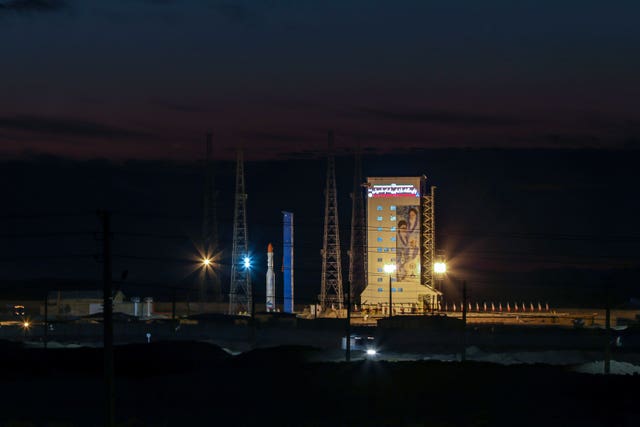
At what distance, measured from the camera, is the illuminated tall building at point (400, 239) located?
342ft

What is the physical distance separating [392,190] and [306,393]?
2360 inches

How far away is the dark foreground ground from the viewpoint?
4000 cm

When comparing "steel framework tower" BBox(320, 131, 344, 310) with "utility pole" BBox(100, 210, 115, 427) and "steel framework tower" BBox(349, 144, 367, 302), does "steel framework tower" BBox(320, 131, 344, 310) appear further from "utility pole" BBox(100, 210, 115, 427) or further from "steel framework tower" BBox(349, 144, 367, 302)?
"utility pole" BBox(100, 210, 115, 427)

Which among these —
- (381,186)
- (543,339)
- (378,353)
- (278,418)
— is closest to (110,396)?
(278,418)

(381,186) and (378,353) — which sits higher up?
(381,186)

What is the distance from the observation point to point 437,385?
47.5 m

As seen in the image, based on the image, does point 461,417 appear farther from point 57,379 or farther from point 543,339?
point 543,339

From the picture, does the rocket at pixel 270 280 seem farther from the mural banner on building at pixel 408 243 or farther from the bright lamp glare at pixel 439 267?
the bright lamp glare at pixel 439 267

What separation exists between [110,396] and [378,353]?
43.2 metres

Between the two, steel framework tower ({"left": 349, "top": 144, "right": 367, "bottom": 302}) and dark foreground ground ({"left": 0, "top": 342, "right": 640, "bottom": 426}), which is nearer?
dark foreground ground ({"left": 0, "top": 342, "right": 640, "bottom": 426})

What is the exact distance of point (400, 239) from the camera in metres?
104

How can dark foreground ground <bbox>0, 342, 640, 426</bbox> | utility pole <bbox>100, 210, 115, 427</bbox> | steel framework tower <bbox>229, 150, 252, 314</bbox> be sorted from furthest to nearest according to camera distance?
steel framework tower <bbox>229, 150, 252, 314</bbox>
dark foreground ground <bbox>0, 342, 640, 426</bbox>
utility pole <bbox>100, 210, 115, 427</bbox>

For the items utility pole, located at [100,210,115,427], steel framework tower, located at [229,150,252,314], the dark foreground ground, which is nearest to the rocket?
steel framework tower, located at [229,150,252,314]

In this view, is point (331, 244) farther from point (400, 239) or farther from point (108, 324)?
point (108, 324)
